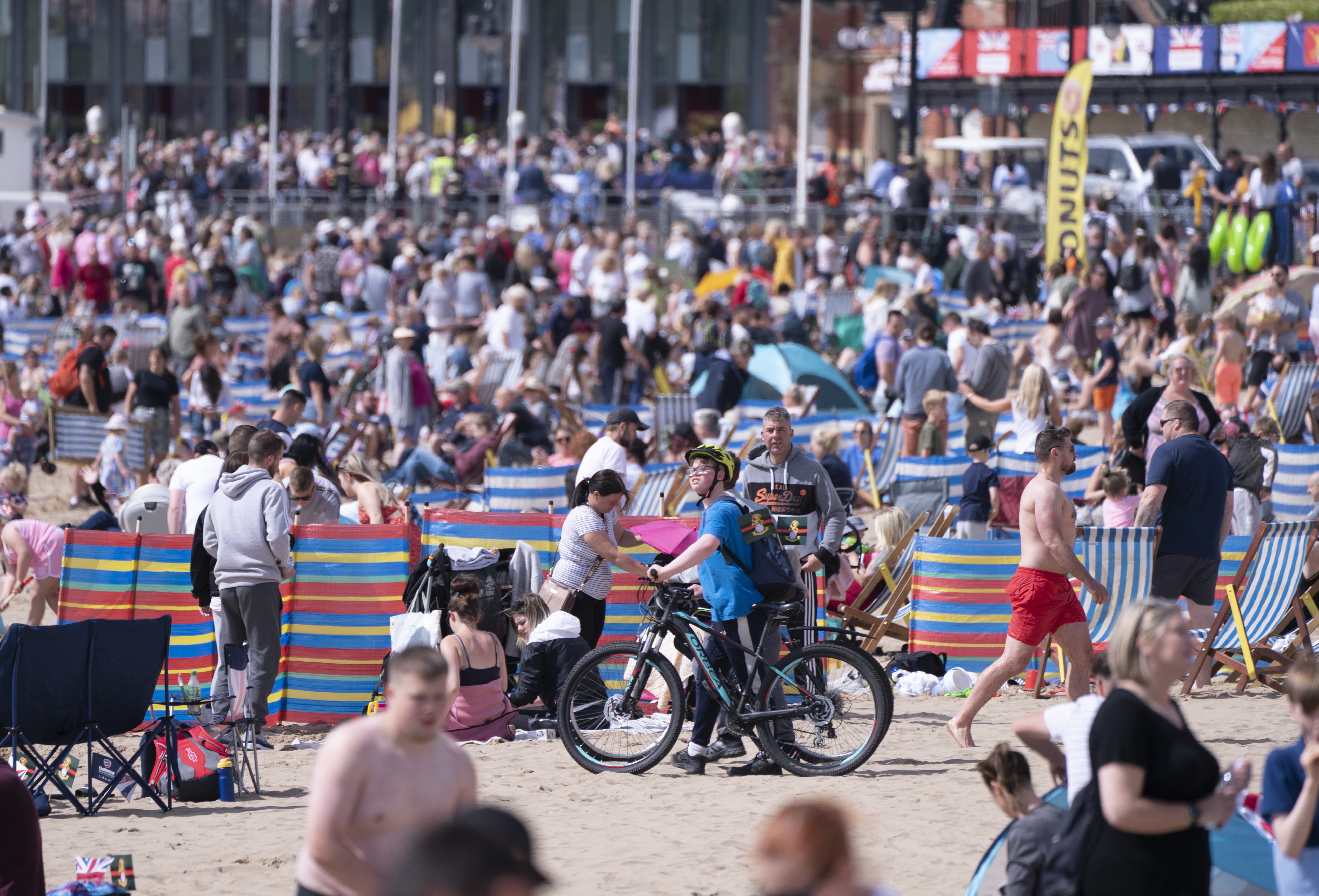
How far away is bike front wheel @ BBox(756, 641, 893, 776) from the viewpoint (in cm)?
741

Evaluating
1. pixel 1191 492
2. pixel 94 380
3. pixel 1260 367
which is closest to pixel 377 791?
pixel 1191 492

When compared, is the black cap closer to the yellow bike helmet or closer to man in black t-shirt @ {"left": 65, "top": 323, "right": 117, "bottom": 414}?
the yellow bike helmet

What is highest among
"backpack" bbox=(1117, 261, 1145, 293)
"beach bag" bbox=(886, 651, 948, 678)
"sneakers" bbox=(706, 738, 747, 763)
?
"backpack" bbox=(1117, 261, 1145, 293)

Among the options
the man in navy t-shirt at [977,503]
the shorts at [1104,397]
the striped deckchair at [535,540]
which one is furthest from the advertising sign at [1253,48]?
the striped deckchair at [535,540]

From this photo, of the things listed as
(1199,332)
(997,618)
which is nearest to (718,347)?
(1199,332)

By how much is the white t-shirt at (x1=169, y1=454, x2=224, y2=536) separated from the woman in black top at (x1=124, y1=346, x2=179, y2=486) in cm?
523

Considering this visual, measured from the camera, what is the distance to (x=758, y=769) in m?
7.68

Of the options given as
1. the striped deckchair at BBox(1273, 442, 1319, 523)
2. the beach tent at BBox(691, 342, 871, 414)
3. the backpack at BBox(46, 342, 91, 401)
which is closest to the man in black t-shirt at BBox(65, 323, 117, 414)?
the backpack at BBox(46, 342, 91, 401)

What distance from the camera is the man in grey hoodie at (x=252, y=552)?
27.7ft

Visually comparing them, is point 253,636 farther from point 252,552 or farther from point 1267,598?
point 1267,598

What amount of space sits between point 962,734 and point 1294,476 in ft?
17.2

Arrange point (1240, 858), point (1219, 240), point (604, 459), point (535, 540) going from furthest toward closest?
point (1219, 240) → point (604, 459) → point (535, 540) → point (1240, 858)

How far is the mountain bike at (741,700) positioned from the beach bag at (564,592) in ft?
2.78

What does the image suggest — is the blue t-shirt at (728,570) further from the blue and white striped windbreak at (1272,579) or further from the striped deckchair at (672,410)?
the striped deckchair at (672,410)
